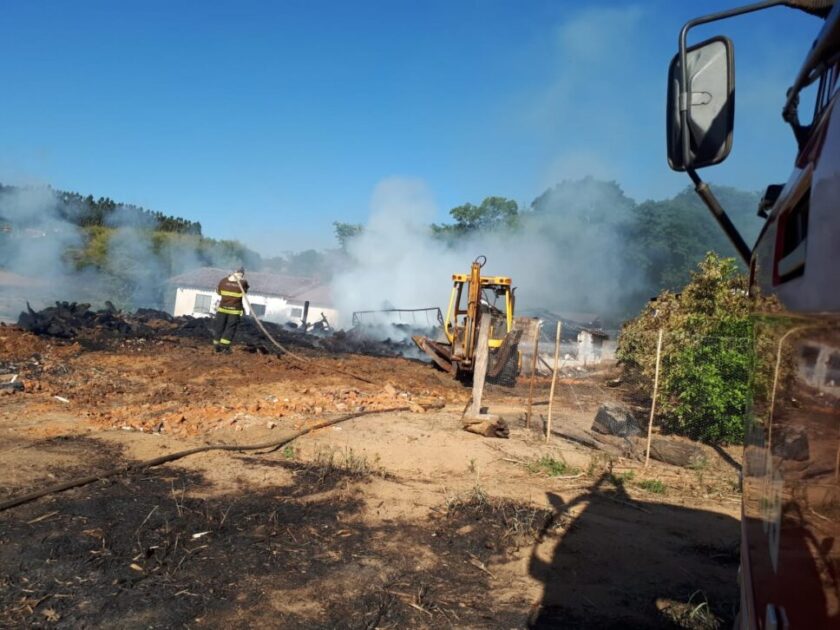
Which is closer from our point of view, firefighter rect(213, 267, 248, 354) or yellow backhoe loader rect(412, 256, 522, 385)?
firefighter rect(213, 267, 248, 354)

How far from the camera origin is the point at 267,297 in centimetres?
3803

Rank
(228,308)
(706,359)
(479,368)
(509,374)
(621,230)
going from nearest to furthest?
(479,368) < (706,359) < (228,308) < (509,374) < (621,230)

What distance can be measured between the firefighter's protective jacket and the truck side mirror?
39.3 ft

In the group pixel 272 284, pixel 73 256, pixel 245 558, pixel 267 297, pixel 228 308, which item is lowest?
pixel 245 558

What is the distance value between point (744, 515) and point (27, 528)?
452 centimetres

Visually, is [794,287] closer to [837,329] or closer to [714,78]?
[837,329]

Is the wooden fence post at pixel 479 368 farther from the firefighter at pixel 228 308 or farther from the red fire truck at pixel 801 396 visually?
the red fire truck at pixel 801 396

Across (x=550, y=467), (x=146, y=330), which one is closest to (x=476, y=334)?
(x=550, y=467)

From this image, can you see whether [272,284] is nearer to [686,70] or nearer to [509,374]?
[509,374]

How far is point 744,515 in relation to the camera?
194 cm

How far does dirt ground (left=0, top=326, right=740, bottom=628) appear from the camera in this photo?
3711mm

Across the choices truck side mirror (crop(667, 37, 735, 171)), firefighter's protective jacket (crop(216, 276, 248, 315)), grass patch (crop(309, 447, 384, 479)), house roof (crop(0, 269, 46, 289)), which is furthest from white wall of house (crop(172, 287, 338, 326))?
truck side mirror (crop(667, 37, 735, 171))

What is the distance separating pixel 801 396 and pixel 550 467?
6457 millimetres

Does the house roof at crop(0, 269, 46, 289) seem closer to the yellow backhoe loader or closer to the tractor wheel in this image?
the yellow backhoe loader
